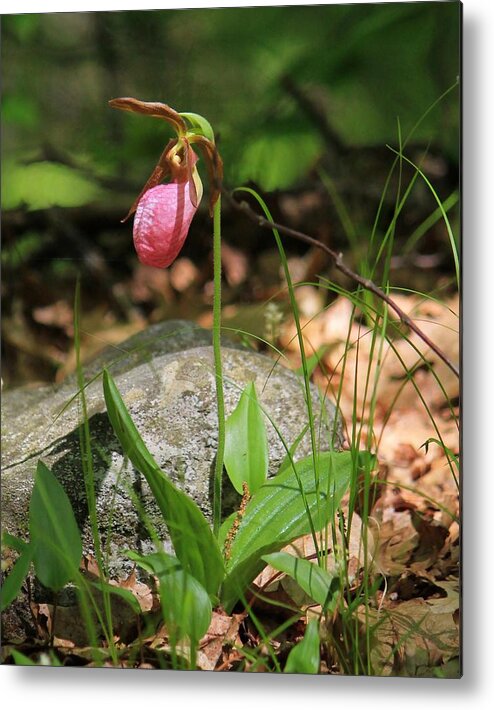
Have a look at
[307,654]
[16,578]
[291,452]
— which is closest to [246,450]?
[291,452]

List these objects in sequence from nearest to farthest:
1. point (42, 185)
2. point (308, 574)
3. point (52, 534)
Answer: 1. point (308, 574)
2. point (52, 534)
3. point (42, 185)

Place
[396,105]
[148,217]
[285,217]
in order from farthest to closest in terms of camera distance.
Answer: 1. [285,217]
2. [396,105]
3. [148,217]

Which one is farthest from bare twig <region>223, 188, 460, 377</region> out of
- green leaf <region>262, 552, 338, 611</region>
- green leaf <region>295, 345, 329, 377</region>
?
green leaf <region>262, 552, 338, 611</region>

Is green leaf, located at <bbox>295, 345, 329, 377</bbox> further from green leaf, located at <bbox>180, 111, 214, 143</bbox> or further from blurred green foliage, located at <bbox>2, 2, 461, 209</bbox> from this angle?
green leaf, located at <bbox>180, 111, 214, 143</bbox>

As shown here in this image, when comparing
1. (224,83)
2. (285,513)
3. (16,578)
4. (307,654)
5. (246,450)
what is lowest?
(307,654)

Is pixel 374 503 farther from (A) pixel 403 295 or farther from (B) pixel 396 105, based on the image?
(B) pixel 396 105

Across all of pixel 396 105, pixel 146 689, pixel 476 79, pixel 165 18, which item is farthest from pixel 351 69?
pixel 146 689

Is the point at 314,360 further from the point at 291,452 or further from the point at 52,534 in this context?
the point at 52,534
